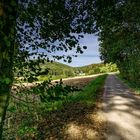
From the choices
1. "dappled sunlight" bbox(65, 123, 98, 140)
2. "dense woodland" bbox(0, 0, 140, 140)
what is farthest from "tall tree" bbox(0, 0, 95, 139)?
"dappled sunlight" bbox(65, 123, 98, 140)

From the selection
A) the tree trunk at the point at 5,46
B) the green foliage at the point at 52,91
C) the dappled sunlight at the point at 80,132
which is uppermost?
the tree trunk at the point at 5,46

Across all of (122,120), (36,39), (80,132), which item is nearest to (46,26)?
(36,39)

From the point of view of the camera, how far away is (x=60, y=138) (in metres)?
11.6

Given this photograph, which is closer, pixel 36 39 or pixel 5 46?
pixel 5 46

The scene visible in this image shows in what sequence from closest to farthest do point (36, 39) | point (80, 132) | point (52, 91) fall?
point (52, 91), point (36, 39), point (80, 132)

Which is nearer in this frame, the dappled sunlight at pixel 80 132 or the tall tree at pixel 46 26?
the tall tree at pixel 46 26

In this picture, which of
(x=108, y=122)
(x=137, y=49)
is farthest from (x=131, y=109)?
(x=137, y=49)

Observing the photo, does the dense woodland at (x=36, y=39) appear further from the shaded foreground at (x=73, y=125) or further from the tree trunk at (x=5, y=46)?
the shaded foreground at (x=73, y=125)

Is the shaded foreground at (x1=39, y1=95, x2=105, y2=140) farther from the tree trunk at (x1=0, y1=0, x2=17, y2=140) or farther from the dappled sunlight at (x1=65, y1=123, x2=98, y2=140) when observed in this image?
the tree trunk at (x1=0, y1=0, x2=17, y2=140)

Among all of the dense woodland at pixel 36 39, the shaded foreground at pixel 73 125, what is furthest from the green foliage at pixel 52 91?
the shaded foreground at pixel 73 125

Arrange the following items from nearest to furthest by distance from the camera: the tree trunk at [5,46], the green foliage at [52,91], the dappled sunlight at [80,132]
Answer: the tree trunk at [5,46] → the green foliage at [52,91] → the dappled sunlight at [80,132]

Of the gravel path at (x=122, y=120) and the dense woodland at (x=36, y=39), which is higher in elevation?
the dense woodland at (x=36, y=39)

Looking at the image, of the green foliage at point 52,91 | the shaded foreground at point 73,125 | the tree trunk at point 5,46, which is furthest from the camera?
the shaded foreground at point 73,125

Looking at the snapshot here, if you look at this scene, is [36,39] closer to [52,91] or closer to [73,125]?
[52,91]
